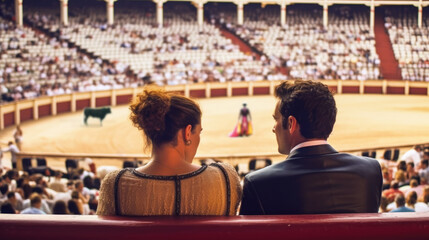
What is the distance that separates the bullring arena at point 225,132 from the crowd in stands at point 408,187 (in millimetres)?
3507

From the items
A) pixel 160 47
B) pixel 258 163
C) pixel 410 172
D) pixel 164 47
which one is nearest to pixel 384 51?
pixel 164 47

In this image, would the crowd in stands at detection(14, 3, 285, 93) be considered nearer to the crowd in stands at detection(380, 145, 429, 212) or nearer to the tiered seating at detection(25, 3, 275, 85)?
the tiered seating at detection(25, 3, 275, 85)

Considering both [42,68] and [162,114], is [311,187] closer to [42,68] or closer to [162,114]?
[162,114]

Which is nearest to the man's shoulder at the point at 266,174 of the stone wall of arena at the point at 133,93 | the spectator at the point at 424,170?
the spectator at the point at 424,170

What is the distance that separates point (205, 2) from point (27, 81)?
Result: 14.1 metres

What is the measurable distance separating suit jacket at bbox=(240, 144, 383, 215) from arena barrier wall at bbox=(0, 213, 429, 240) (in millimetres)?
788

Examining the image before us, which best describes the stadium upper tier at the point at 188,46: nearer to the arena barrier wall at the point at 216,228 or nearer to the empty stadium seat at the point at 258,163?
the empty stadium seat at the point at 258,163

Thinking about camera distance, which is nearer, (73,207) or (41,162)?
(73,207)

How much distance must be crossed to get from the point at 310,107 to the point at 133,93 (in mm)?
24784

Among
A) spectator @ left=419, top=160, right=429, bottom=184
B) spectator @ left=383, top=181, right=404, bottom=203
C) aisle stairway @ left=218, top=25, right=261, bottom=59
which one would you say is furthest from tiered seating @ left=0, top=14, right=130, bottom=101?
spectator @ left=383, top=181, right=404, bottom=203

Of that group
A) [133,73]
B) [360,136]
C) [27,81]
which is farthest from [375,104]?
[27,81]

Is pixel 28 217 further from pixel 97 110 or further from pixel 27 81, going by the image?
pixel 27 81

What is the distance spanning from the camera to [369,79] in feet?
103

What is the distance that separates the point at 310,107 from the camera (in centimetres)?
258
